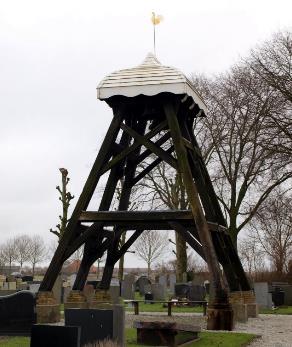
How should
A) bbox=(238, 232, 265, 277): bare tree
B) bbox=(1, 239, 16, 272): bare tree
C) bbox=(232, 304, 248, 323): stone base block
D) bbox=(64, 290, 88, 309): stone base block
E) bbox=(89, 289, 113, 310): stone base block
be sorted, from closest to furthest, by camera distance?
bbox=(64, 290, 88, 309): stone base block → bbox=(232, 304, 248, 323): stone base block → bbox=(89, 289, 113, 310): stone base block → bbox=(238, 232, 265, 277): bare tree → bbox=(1, 239, 16, 272): bare tree

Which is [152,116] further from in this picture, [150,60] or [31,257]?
[31,257]

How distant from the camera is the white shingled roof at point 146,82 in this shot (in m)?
14.2

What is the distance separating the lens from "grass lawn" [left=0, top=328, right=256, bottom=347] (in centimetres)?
1077

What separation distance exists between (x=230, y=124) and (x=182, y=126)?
11052 millimetres

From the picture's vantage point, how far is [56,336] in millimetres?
7398

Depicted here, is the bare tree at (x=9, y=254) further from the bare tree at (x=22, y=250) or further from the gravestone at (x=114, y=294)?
the gravestone at (x=114, y=294)

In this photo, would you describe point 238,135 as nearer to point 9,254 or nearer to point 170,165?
point 170,165

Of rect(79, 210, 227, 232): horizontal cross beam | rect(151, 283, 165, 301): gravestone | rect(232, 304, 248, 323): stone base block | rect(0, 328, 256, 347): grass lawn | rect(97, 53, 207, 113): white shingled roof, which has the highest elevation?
rect(97, 53, 207, 113): white shingled roof

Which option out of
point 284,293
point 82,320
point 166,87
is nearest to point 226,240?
point 166,87

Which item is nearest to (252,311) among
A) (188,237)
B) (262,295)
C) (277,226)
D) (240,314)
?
(240,314)

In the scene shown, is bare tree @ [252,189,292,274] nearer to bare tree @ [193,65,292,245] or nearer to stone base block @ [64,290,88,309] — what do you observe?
bare tree @ [193,65,292,245]

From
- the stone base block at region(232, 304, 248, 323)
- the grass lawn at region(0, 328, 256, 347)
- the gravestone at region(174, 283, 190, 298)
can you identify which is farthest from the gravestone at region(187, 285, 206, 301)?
the grass lawn at region(0, 328, 256, 347)

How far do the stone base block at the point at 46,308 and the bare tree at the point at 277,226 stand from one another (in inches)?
405

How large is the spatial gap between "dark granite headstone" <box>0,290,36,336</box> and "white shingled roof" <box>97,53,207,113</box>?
216 inches
